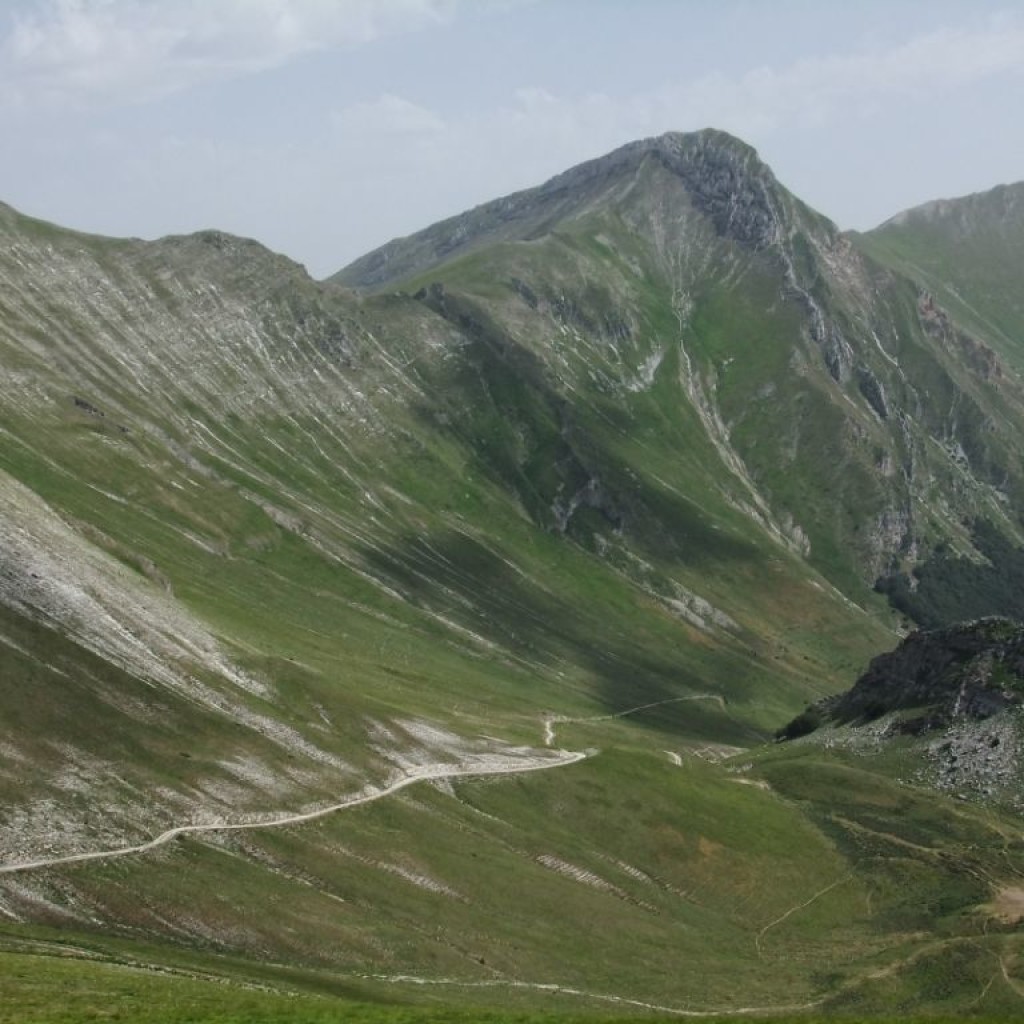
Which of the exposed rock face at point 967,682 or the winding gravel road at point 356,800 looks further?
the exposed rock face at point 967,682

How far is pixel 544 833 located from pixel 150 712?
146 feet

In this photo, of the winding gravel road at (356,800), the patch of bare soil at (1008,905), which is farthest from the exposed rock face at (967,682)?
the winding gravel road at (356,800)

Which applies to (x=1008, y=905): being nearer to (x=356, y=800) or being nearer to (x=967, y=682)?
(x=967, y=682)

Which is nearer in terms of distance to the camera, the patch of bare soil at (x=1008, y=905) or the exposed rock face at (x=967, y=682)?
the patch of bare soil at (x=1008, y=905)

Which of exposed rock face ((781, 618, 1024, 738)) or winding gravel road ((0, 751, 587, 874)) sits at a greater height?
winding gravel road ((0, 751, 587, 874))

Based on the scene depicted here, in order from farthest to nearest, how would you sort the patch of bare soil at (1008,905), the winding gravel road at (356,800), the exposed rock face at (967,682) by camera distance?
the exposed rock face at (967,682)
the patch of bare soil at (1008,905)
the winding gravel road at (356,800)

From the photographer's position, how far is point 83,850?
97750mm

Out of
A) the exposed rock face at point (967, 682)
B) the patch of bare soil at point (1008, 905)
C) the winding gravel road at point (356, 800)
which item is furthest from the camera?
the exposed rock face at point (967, 682)

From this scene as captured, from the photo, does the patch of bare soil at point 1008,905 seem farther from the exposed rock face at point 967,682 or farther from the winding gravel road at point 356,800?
the winding gravel road at point 356,800

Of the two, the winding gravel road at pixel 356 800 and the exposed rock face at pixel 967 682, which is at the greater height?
the winding gravel road at pixel 356 800

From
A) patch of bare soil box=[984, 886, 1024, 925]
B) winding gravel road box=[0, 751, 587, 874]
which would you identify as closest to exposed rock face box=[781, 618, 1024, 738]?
patch of bare soil box=[984, 886, 1024, 925]

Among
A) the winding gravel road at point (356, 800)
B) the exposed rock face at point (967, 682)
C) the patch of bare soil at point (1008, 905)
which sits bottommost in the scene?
the patch of bare soil at point (1008, 905)

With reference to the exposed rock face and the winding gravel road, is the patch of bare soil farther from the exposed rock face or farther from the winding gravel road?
the winding gravel road

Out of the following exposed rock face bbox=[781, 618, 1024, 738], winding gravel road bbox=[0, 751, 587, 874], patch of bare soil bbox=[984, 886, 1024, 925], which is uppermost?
winding gravel road bbox=[0, 751, 587, 874]
